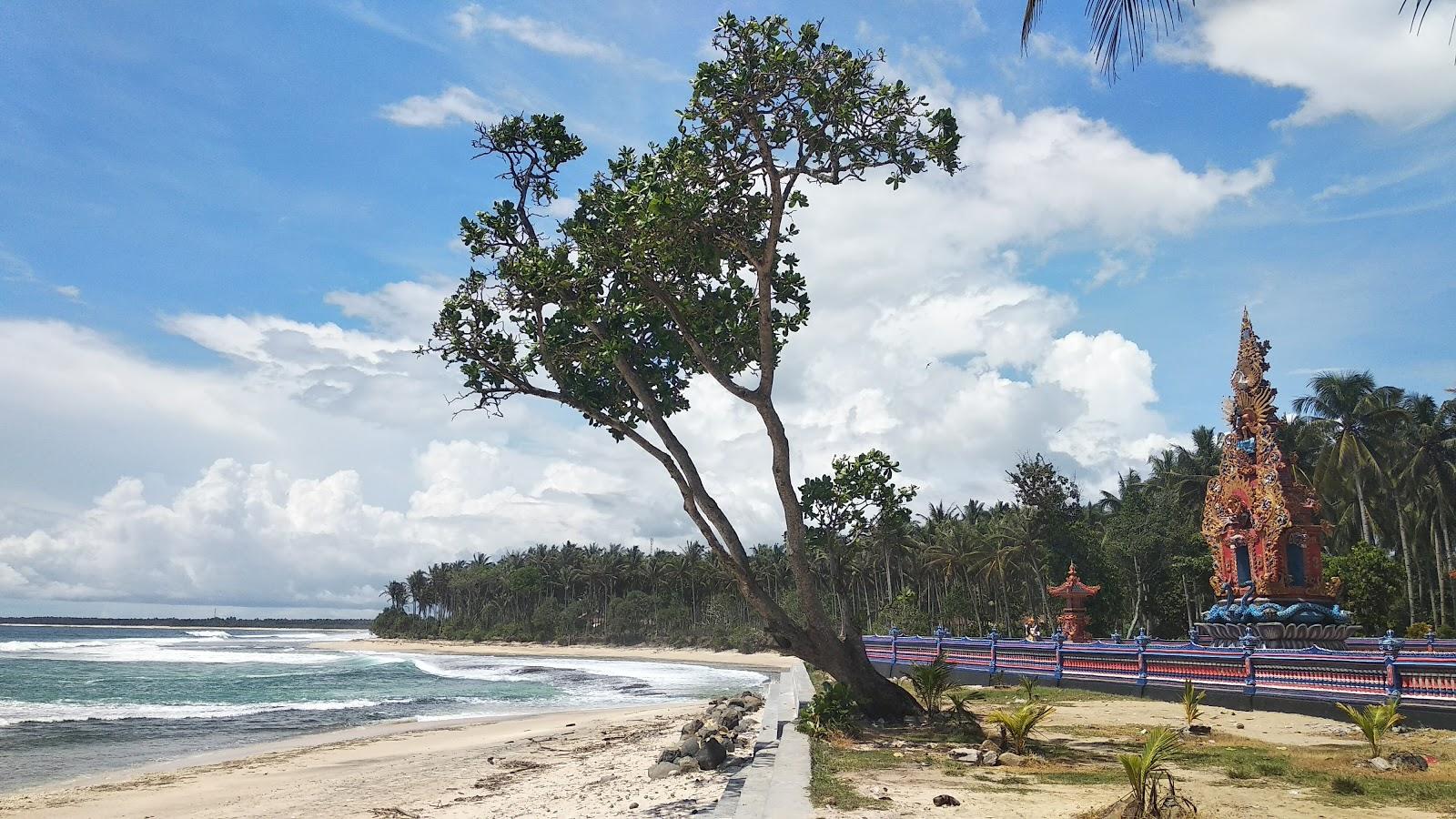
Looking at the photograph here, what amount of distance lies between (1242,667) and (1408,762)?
7.96 meters

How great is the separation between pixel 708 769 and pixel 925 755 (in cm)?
311

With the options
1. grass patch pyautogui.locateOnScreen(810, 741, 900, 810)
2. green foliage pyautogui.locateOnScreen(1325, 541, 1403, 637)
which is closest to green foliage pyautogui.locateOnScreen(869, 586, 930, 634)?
green foliage pyautogui.locateOnScreen(1325, 541, 1403, 637)

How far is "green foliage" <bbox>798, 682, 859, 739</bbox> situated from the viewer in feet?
45.9

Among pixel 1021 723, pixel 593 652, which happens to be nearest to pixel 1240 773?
pixel 1021 723

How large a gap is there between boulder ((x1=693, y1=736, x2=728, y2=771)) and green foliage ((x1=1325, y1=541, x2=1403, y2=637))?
29.4 meters

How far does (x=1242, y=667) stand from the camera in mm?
17906

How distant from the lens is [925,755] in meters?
12.0

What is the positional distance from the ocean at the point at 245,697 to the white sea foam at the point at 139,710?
2.3 inches

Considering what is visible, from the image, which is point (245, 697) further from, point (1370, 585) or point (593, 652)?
point (593, 652)

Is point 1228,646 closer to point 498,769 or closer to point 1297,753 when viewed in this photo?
point 1297,753

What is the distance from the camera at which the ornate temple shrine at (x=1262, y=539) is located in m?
21.8

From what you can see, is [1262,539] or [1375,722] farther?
[1262,539]

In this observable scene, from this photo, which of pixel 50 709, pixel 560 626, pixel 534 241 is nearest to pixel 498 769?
pixel 534 241

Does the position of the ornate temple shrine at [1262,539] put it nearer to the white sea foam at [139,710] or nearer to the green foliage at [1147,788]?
the green foliage at [1147,788]
